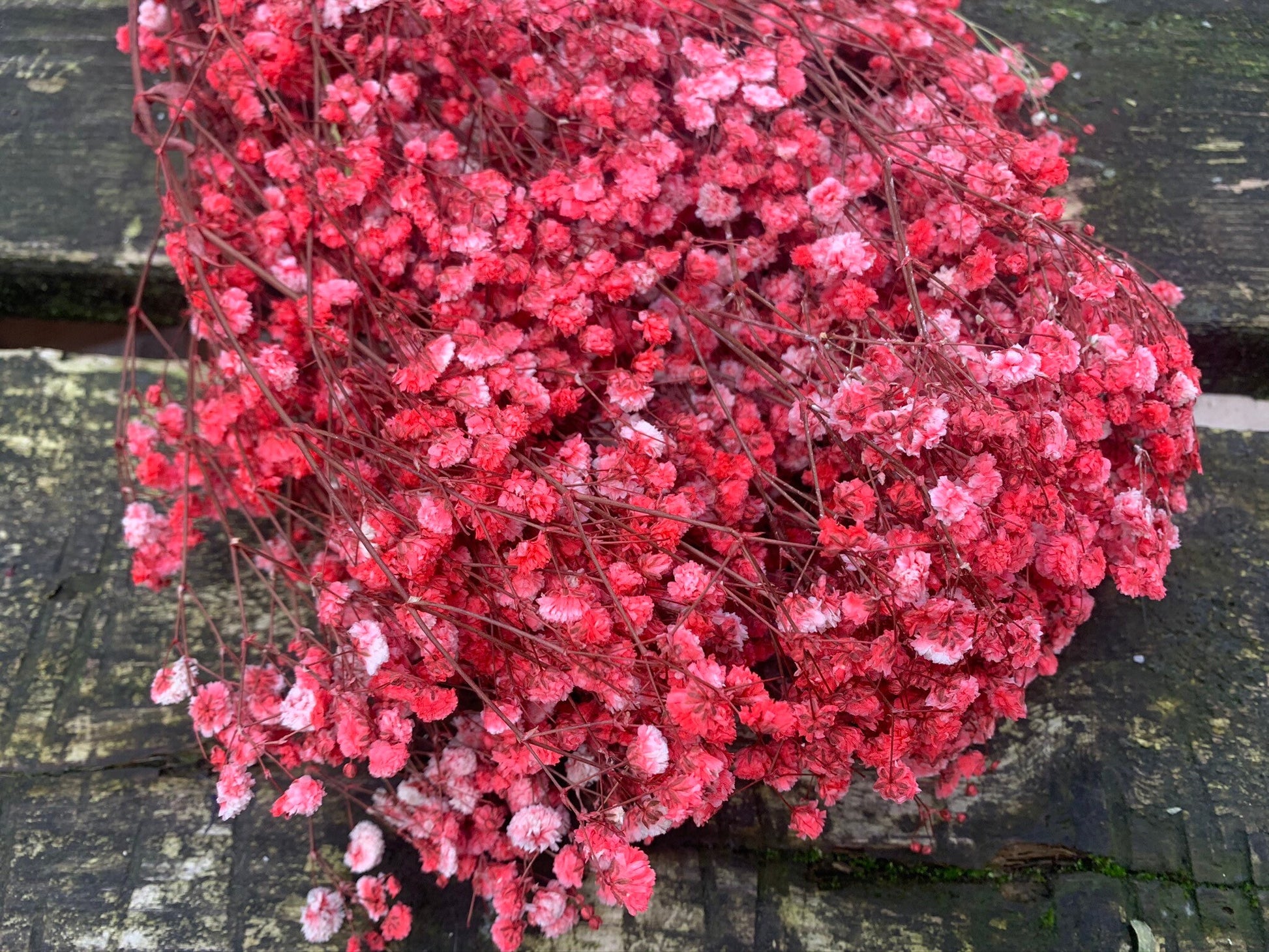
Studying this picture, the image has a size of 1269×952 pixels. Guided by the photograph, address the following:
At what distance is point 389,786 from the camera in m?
1.32

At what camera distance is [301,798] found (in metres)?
1.12

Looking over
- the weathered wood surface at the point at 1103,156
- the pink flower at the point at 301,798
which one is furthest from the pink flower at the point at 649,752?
the weathered wood surface at the point at 1103,156

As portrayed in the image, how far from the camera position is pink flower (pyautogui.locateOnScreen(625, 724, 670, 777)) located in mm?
1050

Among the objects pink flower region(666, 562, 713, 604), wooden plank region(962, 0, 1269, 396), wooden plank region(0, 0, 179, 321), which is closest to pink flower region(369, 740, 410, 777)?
pink flower region(666, 562, 713, 604)

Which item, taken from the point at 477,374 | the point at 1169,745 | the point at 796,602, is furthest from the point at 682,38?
the point at 1169,745

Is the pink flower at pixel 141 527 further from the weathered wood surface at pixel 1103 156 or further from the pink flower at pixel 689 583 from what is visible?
the pink flower at pixel 689 583

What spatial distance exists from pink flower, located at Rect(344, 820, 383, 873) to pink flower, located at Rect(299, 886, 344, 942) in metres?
0.05

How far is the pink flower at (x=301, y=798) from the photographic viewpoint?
1.12m

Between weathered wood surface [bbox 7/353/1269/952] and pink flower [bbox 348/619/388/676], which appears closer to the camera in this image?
pink flower [bbox 348/619/388/676]

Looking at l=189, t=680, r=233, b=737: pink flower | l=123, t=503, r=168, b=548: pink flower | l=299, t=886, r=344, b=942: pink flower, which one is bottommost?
l=299, t=886, r=344, b=942: pink flower

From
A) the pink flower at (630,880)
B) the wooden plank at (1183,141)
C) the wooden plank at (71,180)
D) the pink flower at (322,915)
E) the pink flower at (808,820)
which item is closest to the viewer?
the pink flower at (630,880)

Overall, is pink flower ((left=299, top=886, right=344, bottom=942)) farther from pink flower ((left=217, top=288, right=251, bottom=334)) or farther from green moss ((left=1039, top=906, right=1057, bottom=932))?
green moss ((left=1039, top=906, right=1057, bottom=932))

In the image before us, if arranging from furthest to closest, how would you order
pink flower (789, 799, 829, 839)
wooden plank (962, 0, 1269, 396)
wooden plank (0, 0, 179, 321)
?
1. wooden plank (0, 0, 179, 321)
2. wooden plank (962, 0, 1269, 396)
3. pink flower (789, 799, 829, 839)

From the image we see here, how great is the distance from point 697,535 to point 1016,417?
1.43ft
